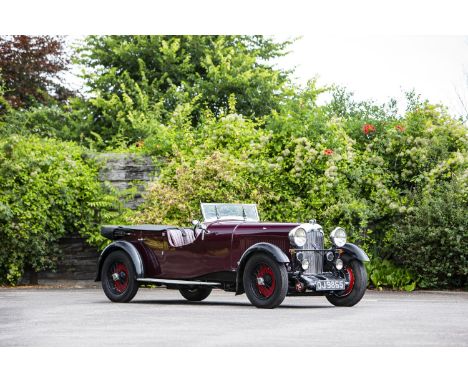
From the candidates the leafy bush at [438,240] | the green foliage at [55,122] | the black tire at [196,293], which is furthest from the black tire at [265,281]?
the green foliage at [55,122]

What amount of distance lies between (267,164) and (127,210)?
299cm

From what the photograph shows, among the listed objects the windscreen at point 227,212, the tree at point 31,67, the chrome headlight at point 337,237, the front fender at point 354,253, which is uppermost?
the tree at point 31,67

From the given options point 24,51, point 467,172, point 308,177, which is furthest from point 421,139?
point 24,51

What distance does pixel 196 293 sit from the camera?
43.1 feet

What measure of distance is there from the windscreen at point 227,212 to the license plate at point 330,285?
1984mm

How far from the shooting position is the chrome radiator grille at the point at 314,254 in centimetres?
1128

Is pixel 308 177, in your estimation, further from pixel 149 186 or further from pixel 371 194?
pixel 149 186

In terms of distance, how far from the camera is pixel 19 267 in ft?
54.7

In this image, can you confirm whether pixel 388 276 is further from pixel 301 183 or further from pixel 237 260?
pixel 237 260

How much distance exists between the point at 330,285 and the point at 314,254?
499mm

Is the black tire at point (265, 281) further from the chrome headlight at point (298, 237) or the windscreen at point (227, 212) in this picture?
the windscreen at point (227, 212)

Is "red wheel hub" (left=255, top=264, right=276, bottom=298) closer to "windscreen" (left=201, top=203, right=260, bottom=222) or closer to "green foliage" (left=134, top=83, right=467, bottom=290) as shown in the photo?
"windscreen" (left=201, top=203, right=260, bottom=222)

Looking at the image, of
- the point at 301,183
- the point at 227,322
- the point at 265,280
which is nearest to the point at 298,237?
the point at 265,280

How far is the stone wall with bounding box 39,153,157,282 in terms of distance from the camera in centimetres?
1739
